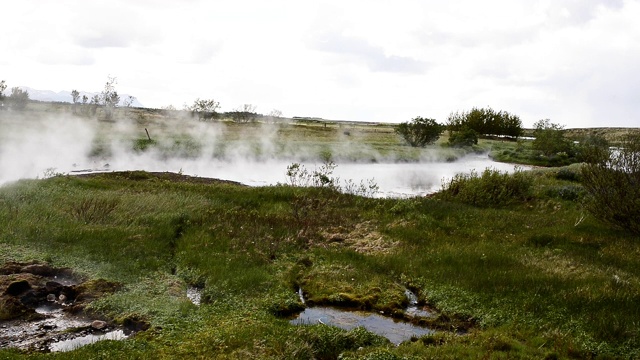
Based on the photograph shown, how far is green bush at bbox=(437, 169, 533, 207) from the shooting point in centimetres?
2194

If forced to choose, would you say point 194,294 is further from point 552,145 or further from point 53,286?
point 552,145

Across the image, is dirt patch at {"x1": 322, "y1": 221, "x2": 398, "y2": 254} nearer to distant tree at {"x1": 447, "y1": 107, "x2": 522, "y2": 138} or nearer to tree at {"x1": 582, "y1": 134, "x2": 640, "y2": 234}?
tree at {"x1": 582, "y1": 134, "x2": 640, "y2": 234}

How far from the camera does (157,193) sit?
20.9 meters

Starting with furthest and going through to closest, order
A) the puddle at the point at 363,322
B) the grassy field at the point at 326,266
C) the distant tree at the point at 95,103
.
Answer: the distant tree at the point at 95,103, the puddle at the point at 363,322, the grassy field at the point at 326,266

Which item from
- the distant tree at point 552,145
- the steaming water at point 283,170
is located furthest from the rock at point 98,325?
the distant tree at point 552,145

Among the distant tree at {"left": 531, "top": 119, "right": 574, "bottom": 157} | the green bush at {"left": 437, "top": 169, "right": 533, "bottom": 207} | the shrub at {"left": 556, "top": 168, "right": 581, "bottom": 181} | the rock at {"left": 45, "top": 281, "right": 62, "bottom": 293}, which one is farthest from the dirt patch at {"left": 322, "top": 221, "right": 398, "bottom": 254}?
the distant tree at {"left": 531, "top": 119, "right": 574, "bottom": 157}

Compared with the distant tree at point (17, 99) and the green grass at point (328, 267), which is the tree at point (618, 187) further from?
the distant tree at point (17, 99)

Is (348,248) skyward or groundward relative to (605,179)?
groundward

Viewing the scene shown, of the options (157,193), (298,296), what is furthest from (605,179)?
(157,193)

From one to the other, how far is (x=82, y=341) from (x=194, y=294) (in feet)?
10.2

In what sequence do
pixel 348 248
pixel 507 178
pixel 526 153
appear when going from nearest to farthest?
pixel 348 248, pixel 507 178, pixel 526 153

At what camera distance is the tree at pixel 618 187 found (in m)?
15.8

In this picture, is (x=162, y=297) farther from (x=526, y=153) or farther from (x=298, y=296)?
(x=526, y=153)

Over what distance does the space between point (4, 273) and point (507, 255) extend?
1274cm
